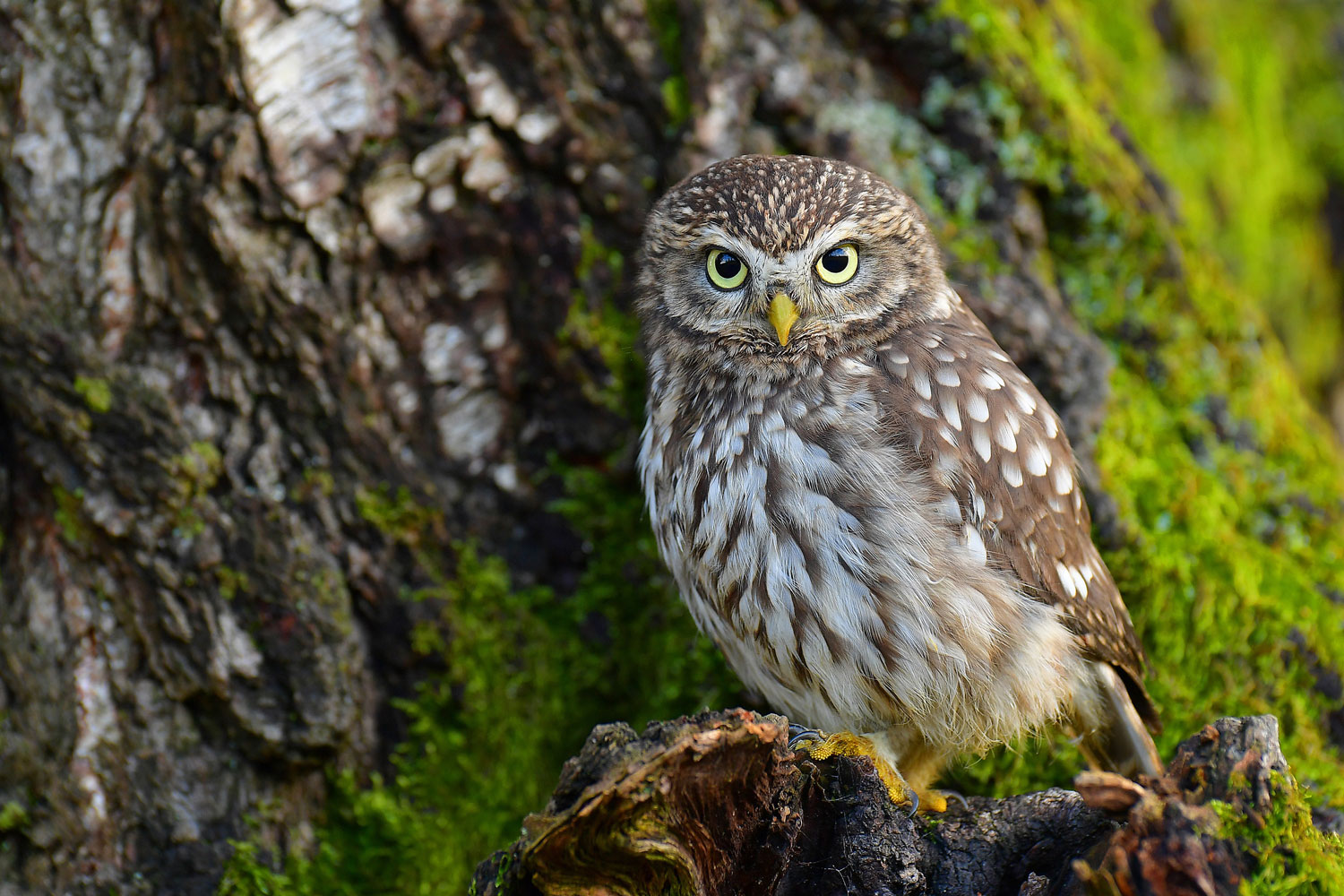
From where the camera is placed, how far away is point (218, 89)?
224cm

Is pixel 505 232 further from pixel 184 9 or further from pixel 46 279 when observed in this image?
pixel 46 279

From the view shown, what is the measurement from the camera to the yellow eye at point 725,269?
218 centimetres

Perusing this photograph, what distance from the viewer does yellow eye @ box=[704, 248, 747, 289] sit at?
2.18 metres

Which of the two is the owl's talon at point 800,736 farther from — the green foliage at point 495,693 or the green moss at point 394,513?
the green moss at point 394,513

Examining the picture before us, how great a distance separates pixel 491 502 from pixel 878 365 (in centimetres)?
104

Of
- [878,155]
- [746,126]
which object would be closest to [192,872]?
[746,126]

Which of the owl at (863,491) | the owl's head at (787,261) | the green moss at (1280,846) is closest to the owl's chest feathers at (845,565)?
the owl at (863,491)

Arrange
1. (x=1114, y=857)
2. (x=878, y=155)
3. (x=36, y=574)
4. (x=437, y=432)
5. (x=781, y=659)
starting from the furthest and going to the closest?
(x=878, y=155)
(x=437, y=432)
(x=36, y=574)
(x=781, y=659)
(x=1114, y=857)

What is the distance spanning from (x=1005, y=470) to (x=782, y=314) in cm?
Result: 58

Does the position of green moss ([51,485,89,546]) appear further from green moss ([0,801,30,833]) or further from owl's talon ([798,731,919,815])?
owl's talon ([798,731,919,815])

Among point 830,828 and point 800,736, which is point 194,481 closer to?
point 800,736

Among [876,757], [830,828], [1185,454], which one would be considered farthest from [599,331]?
[1185,454]

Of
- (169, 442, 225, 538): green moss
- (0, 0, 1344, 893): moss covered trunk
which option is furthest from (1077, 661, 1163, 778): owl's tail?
(169, 442, 225, 538): green moss

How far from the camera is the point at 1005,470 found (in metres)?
2.13
